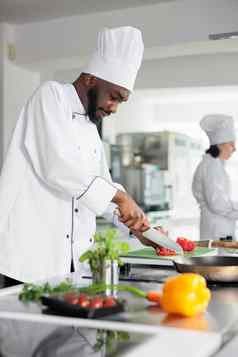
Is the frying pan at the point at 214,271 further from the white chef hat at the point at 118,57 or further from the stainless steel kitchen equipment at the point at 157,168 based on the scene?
the stainless steel kitchen equipment at the point at 157,168

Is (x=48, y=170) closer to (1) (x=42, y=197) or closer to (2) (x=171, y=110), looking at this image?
(1) (x=42, y=197)

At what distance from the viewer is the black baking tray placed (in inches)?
45.6

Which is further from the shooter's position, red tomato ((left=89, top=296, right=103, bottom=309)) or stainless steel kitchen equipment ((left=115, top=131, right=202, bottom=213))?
stainless steel kitchen equipment ((left=115, top=131, right=202, bottom=213))

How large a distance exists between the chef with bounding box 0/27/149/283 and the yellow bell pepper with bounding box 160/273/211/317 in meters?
0.68

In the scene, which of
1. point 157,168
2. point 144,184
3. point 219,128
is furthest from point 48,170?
point 157,168

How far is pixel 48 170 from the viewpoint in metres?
1.89

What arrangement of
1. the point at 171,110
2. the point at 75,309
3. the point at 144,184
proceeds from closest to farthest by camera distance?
1. the point at 75,309
2. the point at 144,184
3. the point at 171,110

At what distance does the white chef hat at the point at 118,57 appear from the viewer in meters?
2.00

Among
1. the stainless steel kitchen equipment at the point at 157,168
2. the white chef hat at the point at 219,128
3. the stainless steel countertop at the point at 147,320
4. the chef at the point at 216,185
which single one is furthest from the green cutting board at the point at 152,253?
the stainless steel kitchen equipment at the point at 157,168

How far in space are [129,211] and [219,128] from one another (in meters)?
2.98

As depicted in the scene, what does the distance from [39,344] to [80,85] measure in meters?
1.24

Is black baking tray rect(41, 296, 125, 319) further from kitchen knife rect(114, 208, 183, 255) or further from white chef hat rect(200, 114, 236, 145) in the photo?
white chef hat rect(200, 114, 236, 145)

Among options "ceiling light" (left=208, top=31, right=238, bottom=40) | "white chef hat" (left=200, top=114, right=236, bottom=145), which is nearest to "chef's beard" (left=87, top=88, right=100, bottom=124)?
"ceiling light" (left=208, top=31, right=238, bottom=40)

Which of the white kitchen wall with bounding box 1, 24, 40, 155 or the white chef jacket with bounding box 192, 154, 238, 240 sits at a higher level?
the white kitchen wall with bounding box 1, 24, 40, 155
